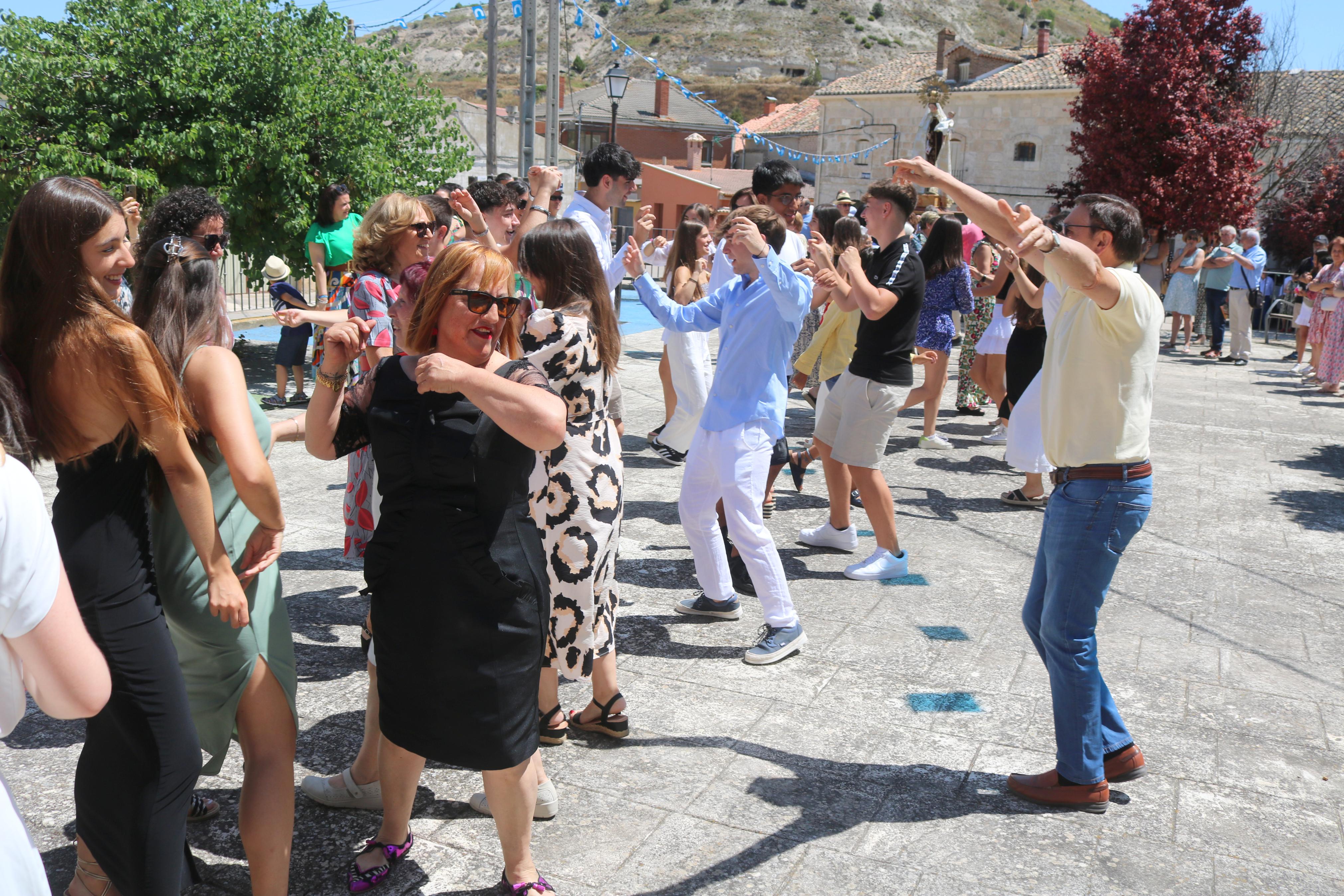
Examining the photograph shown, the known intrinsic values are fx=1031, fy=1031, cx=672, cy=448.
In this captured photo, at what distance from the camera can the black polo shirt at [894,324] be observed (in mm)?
5328

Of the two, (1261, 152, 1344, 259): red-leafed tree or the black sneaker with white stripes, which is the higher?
(1261, 152, 1344, 259): red-leafed tree

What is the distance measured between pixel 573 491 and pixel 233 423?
119 centimetres

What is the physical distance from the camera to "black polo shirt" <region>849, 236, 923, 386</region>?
533 centimetres

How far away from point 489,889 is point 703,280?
5761 millimetres

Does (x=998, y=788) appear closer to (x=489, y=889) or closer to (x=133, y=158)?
(x=489, y=889)

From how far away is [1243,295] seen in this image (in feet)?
48.4

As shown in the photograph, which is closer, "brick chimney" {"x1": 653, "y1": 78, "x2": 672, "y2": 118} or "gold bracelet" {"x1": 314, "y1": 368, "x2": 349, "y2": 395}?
"gold bracelet" {"x1": 314, "y1": 368, "x2": 349, "y2": 395}

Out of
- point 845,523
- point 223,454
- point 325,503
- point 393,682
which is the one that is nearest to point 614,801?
point 393,682

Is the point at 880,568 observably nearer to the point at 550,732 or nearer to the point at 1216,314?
the point at 550,732

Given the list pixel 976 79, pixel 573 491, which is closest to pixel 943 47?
pixel 976 79

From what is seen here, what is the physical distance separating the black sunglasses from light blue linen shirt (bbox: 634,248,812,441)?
1.75 m

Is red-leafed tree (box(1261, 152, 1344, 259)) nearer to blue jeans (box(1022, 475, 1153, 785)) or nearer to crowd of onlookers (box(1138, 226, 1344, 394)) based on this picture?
crowd of onlookers (box(1138, 226, 1344, 394))

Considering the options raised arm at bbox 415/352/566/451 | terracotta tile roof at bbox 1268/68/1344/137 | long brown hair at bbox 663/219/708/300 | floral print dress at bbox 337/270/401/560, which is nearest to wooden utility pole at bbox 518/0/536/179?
long brown hair at bbox 663/219/708/300

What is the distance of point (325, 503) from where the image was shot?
6266mm
